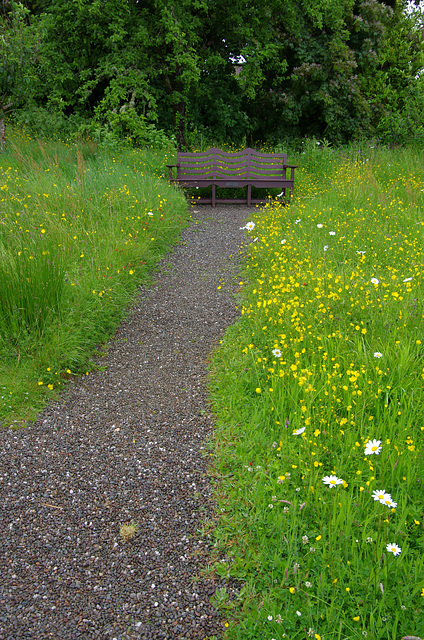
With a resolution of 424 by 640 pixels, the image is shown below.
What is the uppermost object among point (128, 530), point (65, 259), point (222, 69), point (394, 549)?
point (222, 69)

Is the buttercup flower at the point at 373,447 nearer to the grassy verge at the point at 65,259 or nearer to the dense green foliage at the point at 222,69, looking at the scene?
the grassy verge at the point at 65,259

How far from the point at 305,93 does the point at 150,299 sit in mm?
10471

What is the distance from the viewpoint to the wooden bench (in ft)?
30.2

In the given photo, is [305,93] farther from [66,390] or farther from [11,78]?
[66,390]

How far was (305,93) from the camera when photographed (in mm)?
13000

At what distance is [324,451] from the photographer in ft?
8.27

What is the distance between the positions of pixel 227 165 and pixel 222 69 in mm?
5336

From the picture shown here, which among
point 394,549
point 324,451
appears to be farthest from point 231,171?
point 394,549

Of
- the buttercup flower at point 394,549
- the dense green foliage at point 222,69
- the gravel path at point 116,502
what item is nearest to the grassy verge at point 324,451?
the buttercup flower at point 394,549

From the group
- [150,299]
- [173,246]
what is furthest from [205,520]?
[173,246]

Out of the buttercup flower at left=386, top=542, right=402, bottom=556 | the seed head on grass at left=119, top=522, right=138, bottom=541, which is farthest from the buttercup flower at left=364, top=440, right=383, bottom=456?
the seed head on grass at left=119, top=522, right=138, bottom=541

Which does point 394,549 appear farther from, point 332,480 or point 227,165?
point 227,165

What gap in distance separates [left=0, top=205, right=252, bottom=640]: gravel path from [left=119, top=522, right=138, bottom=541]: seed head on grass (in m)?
0.03

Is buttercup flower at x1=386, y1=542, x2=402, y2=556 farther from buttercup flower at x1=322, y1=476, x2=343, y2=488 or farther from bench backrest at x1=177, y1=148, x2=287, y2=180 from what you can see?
bench backrest at x1=177, y1=148, x2=287, y2=180
